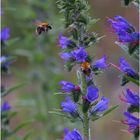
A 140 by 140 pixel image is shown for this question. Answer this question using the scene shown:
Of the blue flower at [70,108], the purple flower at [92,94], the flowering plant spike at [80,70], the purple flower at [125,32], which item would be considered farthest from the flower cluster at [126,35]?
the blue flower at [70,108]

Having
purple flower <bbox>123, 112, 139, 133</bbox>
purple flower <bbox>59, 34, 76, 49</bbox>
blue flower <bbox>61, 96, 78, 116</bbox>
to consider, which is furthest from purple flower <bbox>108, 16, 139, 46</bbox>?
blue flower <bbox>61, 96, 78, 116</bbox>

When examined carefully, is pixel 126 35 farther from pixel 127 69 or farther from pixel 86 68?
pixel 86 68

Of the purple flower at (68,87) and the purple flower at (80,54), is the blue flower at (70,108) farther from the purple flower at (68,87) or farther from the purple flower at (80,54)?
the purple flower at (80,54)

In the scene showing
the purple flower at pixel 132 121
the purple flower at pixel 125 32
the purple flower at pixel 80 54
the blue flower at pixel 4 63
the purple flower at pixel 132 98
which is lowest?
the purple flower at pixel 132 121

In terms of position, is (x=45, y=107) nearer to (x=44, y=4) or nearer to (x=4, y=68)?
(x=44, y=4)

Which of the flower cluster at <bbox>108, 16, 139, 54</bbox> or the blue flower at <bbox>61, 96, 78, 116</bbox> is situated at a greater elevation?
the flower cluster at <bbox>108, 16, 139, 54</bbox>

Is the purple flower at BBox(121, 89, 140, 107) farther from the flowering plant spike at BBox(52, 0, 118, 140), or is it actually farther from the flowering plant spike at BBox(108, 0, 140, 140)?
the flowering plant spike at BBox(52, 0, 118, 140)
